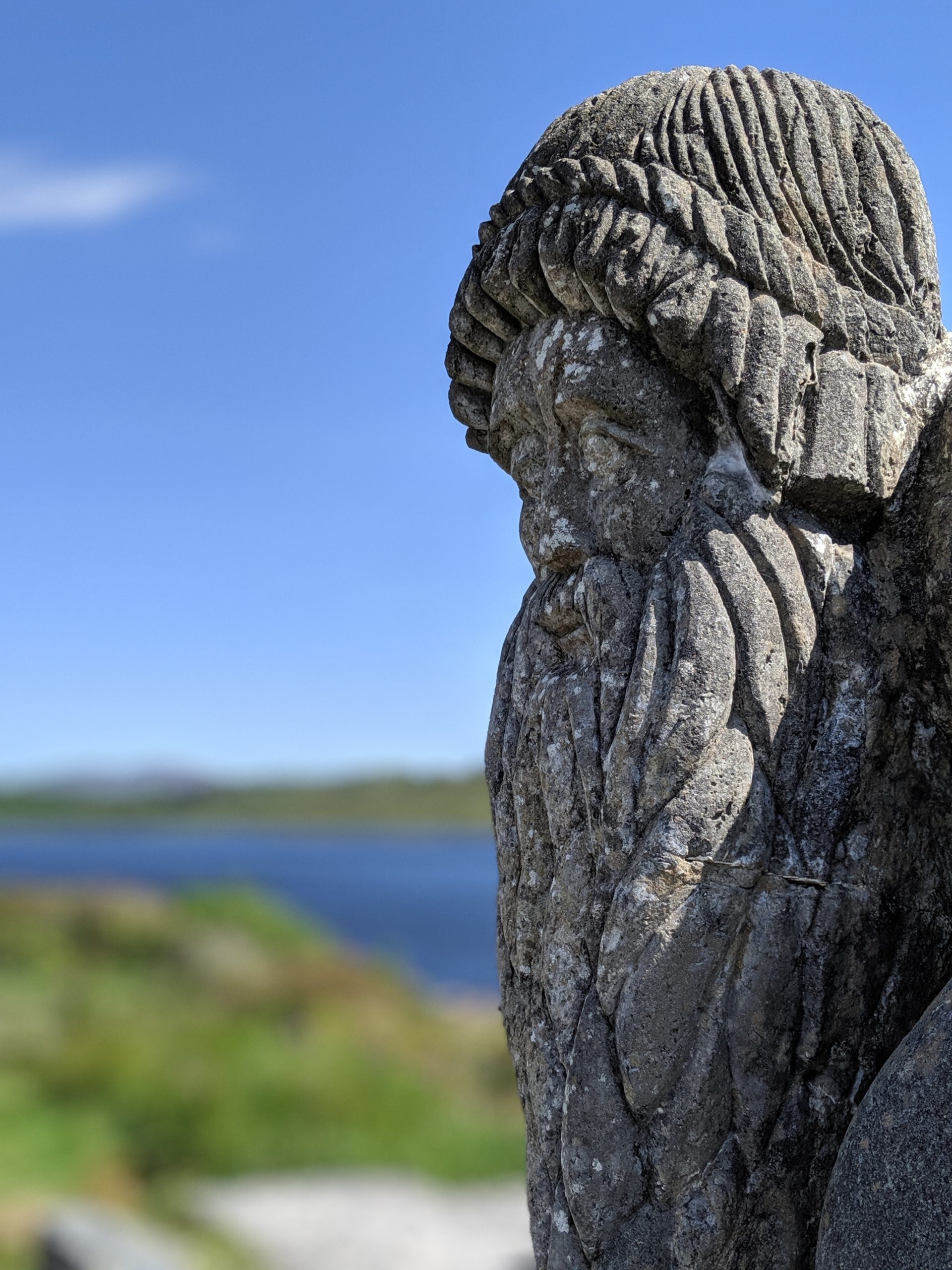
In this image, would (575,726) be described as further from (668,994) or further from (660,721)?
(668,994)

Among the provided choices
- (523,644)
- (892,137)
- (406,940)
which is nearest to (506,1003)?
(523,644)

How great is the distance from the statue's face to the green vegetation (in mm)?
9673

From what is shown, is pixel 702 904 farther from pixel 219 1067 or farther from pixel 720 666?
pixel 219 1067

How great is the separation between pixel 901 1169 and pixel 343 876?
220 ft

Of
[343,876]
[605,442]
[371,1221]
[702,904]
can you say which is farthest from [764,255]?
[343,876]

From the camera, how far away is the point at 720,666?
2141mm

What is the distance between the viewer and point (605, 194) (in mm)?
2377

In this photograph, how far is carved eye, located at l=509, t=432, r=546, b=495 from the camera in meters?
2.61

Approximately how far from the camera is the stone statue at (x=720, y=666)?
2.08 m

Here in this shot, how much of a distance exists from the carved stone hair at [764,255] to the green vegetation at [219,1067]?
10.0 meters

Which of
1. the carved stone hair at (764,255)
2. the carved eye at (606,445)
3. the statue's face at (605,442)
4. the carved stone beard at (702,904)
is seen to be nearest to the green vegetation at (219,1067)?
the carved stone beard at (702,904)

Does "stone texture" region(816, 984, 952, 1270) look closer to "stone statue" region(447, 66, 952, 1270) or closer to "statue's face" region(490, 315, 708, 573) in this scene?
"stone statue" region(447, 66, 952, 1270)

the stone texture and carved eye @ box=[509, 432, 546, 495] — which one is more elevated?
carved eye @ box=[509, 432, 546, 495]

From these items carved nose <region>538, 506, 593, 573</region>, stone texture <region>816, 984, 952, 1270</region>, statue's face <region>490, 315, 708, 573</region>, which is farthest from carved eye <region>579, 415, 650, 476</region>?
stone texture <region>816, 984, 952, 1270</region>
